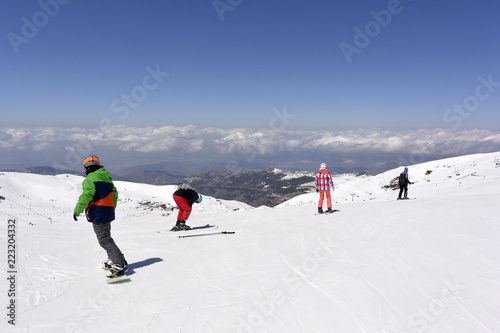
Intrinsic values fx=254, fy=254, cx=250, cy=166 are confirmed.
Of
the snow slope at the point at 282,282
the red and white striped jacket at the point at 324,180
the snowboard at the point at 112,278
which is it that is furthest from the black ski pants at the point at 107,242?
the red and white striped jacket at the point at 324,180

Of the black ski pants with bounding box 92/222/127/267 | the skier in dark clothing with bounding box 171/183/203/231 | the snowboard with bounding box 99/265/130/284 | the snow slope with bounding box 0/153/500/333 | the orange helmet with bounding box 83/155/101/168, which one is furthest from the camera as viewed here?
the skier in dark clothing with bounding box 171/183/203/231

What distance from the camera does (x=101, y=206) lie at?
531cm

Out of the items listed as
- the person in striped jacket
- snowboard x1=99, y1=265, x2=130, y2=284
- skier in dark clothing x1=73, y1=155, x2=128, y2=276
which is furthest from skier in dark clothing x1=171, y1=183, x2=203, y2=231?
the person in striped jacket

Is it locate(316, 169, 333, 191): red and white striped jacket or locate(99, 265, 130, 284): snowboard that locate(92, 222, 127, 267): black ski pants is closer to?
locate(99, 265, 130, 284): snowboard

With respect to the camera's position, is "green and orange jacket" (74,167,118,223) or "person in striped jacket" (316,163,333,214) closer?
"green and orange jacket" (74,167,118,223)

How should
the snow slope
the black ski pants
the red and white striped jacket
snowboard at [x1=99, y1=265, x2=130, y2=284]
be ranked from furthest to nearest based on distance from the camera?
the red and white striped jacket, the black ski pants, snowboard at [x1=99, y1=265, x2=130, y2=284], the snow slope

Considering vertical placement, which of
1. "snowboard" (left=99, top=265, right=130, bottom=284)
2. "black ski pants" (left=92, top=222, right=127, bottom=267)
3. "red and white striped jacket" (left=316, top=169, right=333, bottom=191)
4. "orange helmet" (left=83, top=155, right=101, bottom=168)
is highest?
"orange helmet" (left=83, top=155, right=101, bottom=168)

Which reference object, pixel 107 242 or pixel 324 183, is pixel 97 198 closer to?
pixel 107 242

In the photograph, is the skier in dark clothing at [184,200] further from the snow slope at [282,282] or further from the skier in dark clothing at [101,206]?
the skier in dark clothing at [101,206]

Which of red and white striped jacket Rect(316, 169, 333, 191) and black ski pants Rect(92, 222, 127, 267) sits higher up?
red and white striped jacket Rect(316, 169, 333, 191)

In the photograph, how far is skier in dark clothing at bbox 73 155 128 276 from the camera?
5191 mm

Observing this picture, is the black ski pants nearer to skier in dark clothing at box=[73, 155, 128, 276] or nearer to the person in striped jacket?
skier in dark clothing at box=[73, 155, 128, 276]

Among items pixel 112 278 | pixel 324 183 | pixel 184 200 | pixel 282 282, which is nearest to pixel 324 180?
pixel 324 183

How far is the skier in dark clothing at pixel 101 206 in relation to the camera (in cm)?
519
